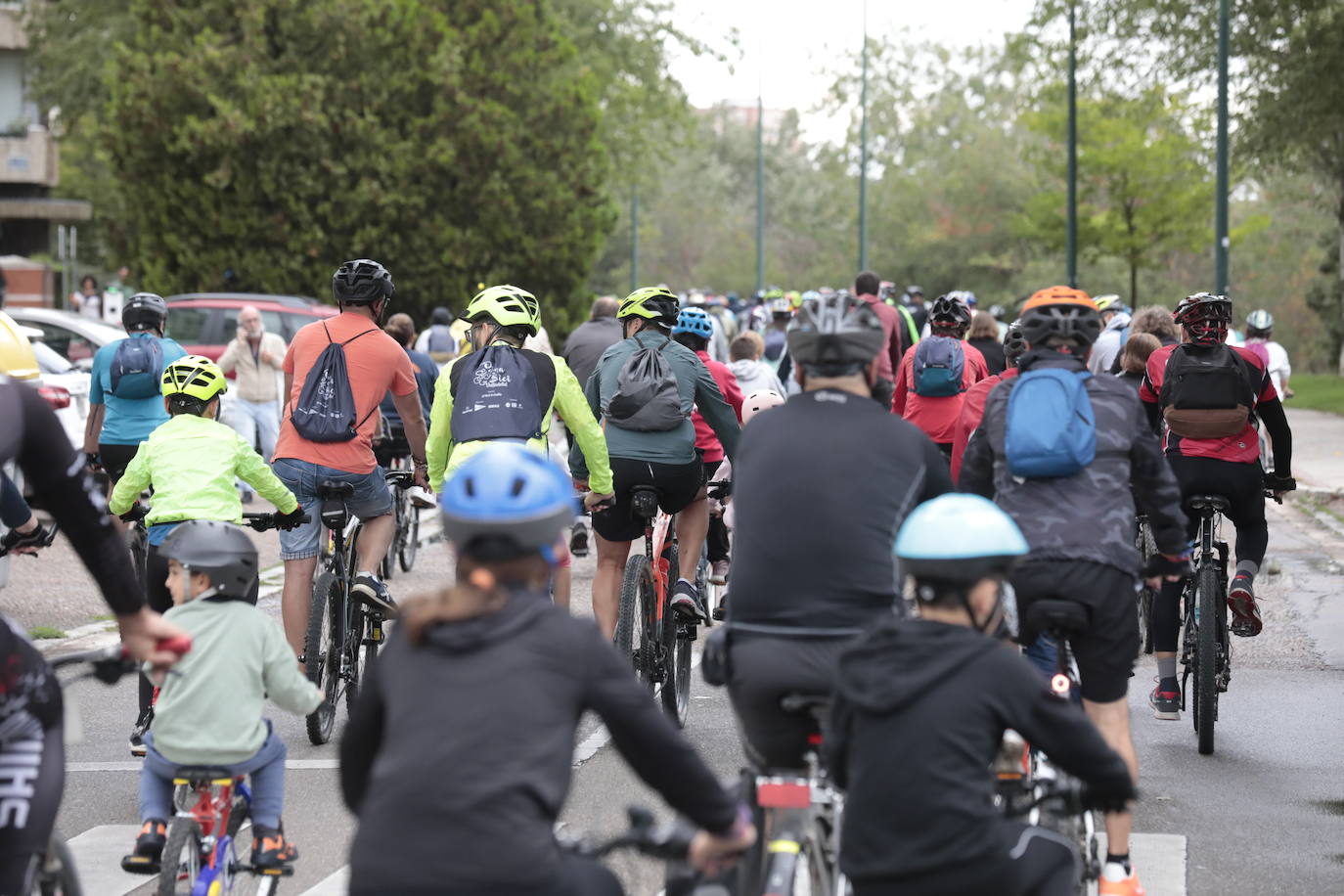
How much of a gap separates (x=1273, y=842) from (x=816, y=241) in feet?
278

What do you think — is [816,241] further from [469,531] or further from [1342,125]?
[469,531]

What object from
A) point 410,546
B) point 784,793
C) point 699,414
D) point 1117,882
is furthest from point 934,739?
point 410,546

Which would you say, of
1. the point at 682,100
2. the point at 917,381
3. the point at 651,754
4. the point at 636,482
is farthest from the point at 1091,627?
the point at 682,100

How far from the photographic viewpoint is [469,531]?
143 inches

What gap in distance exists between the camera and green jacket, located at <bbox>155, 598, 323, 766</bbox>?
5324 mm

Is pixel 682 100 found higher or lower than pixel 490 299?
higher

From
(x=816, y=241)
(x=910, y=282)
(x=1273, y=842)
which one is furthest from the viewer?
(x=816, y=241)

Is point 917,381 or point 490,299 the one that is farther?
point 917,381

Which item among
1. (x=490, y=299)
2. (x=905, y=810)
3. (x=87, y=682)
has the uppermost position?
(x=490, y=299)

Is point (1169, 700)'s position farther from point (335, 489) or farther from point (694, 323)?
point (335, 489)

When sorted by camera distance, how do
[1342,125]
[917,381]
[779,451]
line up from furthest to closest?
[1342,125]
[917,381]
[779,451]

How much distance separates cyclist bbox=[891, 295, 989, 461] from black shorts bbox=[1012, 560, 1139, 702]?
4.99 m

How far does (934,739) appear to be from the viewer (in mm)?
3986

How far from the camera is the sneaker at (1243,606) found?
9234 mm
